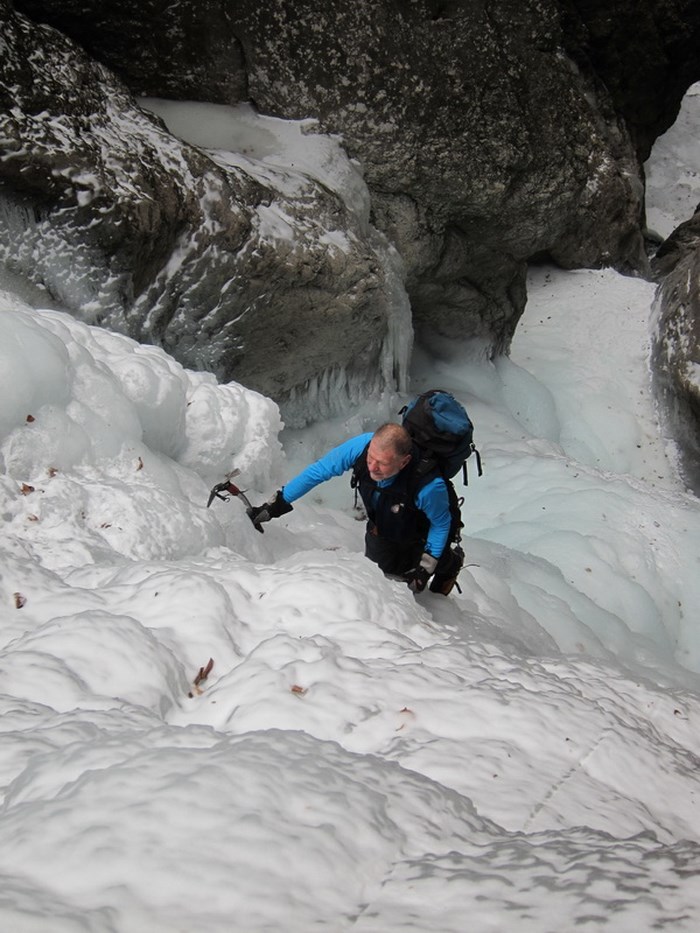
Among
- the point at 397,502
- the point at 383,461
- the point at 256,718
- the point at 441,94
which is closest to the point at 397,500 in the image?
the point at 397,502

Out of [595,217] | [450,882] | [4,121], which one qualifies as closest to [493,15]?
[595,217]

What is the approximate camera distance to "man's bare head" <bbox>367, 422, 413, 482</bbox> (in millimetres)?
2594

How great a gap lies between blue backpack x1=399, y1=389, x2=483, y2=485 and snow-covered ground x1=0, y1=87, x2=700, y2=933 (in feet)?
2.13

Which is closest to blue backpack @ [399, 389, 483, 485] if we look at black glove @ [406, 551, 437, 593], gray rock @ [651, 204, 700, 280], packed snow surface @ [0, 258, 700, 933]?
black glove @ [406, 551, 437, 593]

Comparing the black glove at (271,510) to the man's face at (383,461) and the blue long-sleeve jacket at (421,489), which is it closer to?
the blue long-sleeve jacket at (421,489)

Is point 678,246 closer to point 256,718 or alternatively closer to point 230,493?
point 230,493

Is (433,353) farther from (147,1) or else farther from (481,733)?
(481,733)

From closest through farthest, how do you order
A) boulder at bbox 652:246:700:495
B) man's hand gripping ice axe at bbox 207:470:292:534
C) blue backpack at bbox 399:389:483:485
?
blue backpack at bbox 399:389:483:485 < man's hand gripping ice axe at bbox 207:470:292:534 < boulder at bbox 652:246:700:495

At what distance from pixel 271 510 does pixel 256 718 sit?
1599 millimetres

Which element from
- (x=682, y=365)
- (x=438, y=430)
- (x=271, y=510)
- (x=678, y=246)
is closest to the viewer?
(x=438, y=430)

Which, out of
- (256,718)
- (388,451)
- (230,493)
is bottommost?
(230,493)

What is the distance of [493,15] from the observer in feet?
21.0

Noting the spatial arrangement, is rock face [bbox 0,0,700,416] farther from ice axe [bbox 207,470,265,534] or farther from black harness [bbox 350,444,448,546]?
black harness [bbox 350,444,448,546]

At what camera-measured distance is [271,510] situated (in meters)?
3.08
